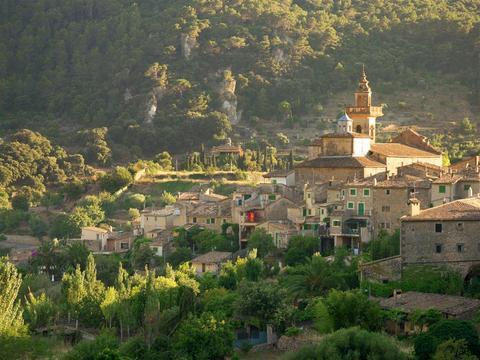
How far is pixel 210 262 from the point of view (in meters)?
54.1

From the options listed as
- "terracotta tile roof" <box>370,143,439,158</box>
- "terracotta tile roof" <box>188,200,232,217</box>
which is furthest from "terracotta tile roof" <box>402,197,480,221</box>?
"terracotta tile roof" <box>188,200,232,217</box>

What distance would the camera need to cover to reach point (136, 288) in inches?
1919

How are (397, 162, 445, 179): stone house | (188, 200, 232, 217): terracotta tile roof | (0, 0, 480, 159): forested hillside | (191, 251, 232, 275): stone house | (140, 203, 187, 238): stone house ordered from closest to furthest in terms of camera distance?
1. (397, 162, 445, 179): stone house
2. (191, 251, 232, 275): stone house
3. (188, 200, 232, 217): terracotta tile roof
4. (140, 203, 187, 238): stone house
5. (0, 0, 480, 159): forested hillside

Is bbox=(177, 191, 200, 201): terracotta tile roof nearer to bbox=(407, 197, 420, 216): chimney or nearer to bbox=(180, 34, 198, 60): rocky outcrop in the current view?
bbox=(407, 197, 420, 216): chimney

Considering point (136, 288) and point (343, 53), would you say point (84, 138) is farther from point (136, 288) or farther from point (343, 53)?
point (136, 288)

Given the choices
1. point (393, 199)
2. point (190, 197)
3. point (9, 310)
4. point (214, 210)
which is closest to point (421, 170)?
point (393, 199)

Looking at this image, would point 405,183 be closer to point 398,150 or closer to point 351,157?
point 351,157

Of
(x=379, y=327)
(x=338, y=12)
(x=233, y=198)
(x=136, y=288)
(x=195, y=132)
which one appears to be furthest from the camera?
(x=338, y=12)

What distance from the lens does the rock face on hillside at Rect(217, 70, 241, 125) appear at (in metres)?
99.3

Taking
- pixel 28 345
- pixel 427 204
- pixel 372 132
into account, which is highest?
pixel 372 132

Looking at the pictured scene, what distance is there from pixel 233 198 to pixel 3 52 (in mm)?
67193

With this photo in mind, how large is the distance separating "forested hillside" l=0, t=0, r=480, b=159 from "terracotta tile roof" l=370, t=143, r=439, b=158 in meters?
33.2

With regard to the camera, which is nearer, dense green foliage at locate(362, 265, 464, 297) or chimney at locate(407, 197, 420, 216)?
dense green foliage at locate(362, 265, 464, 297)

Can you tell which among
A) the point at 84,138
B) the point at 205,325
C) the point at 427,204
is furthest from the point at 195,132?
the point at 205,325
